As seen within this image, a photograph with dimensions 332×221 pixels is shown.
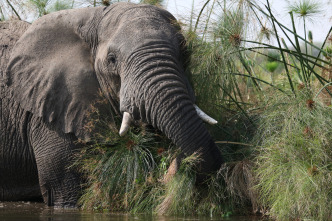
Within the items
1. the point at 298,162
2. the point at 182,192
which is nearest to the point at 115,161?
the point at 182,192

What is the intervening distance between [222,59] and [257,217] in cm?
189

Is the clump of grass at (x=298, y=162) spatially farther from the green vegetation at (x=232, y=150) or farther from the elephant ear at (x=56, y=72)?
the elephant ear at (x=56, y=72)

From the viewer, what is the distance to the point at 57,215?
745 centimetres

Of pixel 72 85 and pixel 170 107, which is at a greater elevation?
pixel 170 107

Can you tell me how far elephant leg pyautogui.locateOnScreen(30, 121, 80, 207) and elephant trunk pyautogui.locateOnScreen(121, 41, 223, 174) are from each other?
119cm

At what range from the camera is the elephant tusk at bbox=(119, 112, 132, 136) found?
7.61 m

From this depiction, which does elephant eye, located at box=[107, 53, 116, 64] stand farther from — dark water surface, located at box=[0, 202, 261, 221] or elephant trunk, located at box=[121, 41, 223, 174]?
dark water surface, located at box=[0, 202, 261, 221]

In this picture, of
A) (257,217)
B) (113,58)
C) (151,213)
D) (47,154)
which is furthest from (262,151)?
(47,154)

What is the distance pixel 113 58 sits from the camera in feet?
26.4

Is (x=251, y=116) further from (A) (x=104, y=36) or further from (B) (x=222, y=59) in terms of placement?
(A) (x=104, y=36)

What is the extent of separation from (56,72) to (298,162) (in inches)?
125

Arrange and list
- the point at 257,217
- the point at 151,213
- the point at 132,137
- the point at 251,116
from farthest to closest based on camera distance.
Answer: the point at 251,116 → the point at 132,137 → the point at 151,213 → the point at 257,217

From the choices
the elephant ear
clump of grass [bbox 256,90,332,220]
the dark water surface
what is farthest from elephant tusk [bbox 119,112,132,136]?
clump of grass [bbox 256,90,332,220]

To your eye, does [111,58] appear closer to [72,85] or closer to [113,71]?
[113,71]
